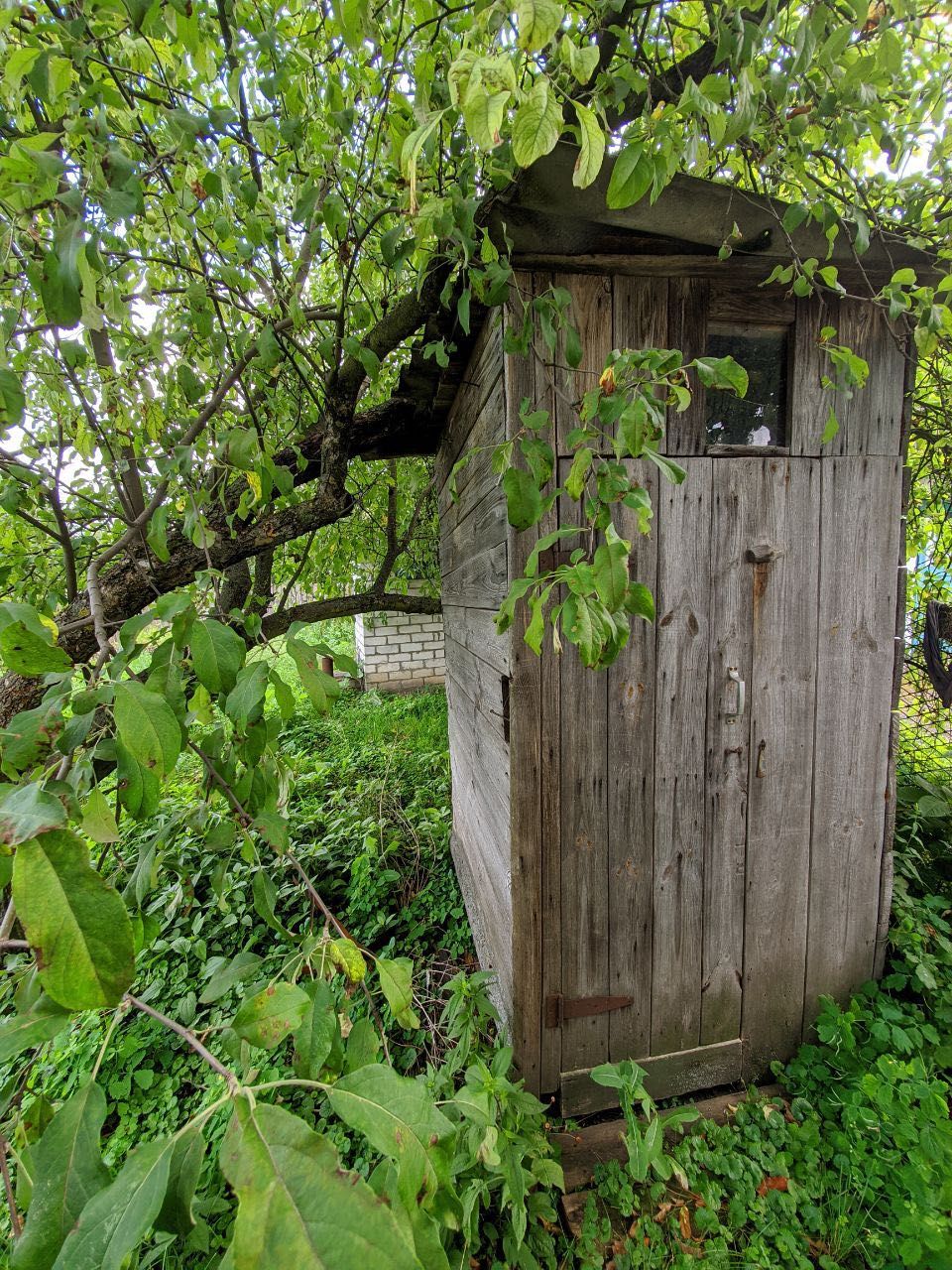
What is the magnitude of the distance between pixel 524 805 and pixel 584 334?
4.66ft

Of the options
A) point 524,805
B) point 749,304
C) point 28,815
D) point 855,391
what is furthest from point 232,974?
point 855,391

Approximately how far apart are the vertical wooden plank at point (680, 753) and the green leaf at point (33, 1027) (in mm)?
1546

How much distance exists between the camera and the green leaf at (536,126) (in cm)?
68

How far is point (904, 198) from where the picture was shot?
1919 millimetres

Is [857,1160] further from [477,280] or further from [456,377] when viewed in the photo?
[456,377]

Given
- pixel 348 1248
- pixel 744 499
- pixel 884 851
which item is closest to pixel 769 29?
pixel 744 499

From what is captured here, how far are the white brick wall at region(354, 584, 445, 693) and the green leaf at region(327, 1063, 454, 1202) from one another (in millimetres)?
5994

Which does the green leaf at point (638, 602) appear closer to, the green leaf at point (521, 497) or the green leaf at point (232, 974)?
the green leaf at point (521, 497)

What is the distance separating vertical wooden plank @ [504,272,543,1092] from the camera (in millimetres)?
1512

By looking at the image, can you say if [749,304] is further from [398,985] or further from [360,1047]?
[360,1047]

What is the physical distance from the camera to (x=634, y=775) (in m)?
1.71

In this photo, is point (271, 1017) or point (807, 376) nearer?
point (271, 1017)

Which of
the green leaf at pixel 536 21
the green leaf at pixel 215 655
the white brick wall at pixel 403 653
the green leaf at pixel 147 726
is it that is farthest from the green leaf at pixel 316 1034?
the white brick wall at pixel 403 653

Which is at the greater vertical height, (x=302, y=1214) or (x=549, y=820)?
(x=302, y=1214)
